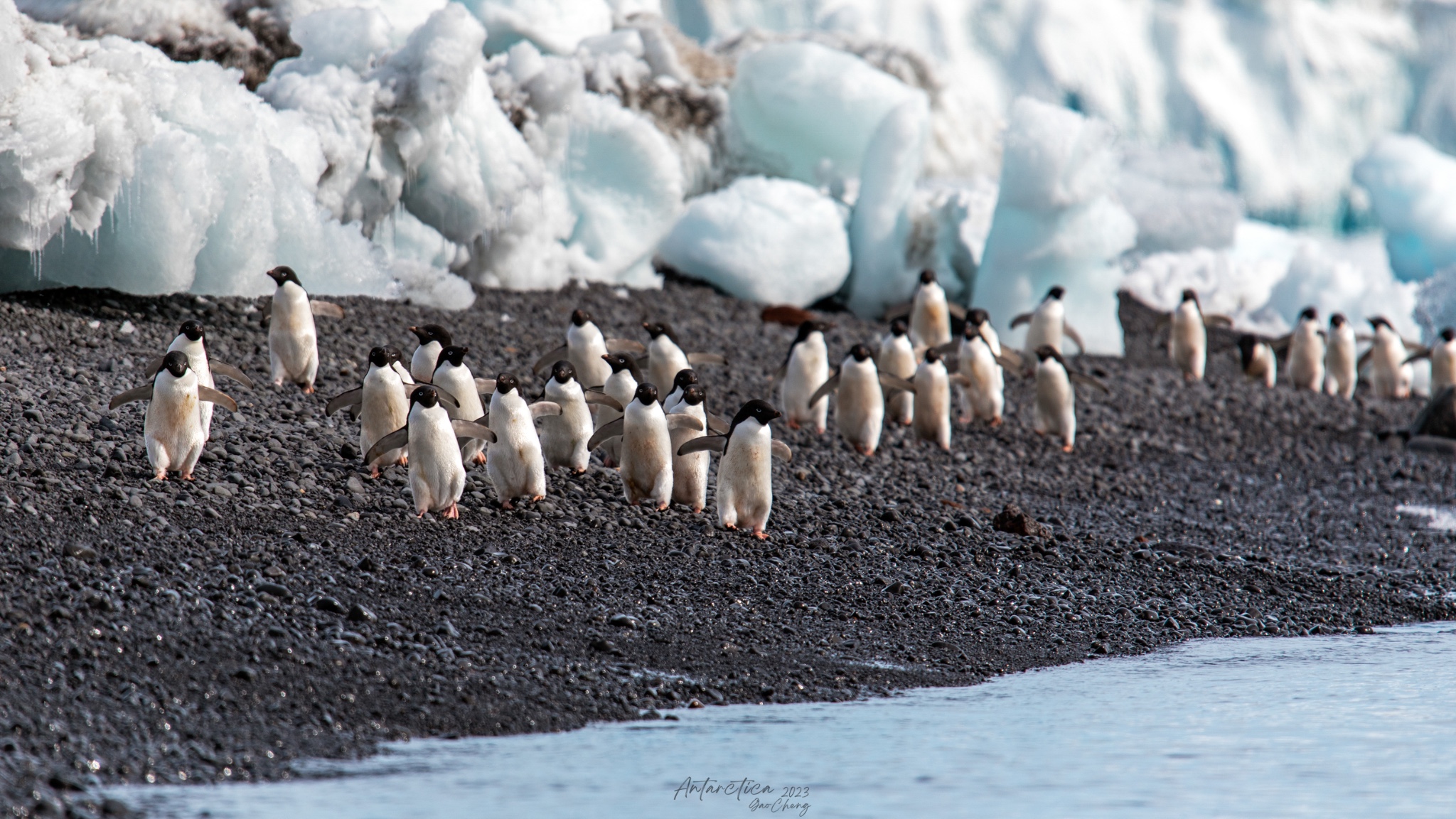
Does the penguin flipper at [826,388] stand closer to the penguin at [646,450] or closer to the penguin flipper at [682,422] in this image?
the penguin flipper at [682,422]

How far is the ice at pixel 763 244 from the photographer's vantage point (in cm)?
1411

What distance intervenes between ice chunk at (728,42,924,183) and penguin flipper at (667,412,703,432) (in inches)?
349

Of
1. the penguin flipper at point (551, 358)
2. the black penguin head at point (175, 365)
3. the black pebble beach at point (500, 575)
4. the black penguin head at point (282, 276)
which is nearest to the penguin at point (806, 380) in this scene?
the black pebble beach at point (500, 575)

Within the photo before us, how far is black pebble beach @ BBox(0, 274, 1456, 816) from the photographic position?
4.10m

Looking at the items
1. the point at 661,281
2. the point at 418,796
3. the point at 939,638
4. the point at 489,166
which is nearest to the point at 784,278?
the point at 661,281

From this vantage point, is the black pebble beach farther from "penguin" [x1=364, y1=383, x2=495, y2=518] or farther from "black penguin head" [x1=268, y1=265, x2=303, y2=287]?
"black penguin head" [x1=268, y1=265, x2=303, y2=287]

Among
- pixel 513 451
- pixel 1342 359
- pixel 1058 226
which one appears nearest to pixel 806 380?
pixel 513 451

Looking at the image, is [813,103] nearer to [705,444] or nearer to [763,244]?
[763,244]

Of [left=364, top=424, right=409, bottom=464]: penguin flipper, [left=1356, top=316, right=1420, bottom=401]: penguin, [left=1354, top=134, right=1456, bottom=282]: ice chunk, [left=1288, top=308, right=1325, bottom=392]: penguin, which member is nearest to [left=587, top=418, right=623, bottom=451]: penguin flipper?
[left=364, top=424, right=409, bottom=464]: penguin flipper

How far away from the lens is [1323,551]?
25.0ft

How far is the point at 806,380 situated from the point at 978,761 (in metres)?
5.25

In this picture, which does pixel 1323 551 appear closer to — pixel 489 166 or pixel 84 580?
pixel 84 580

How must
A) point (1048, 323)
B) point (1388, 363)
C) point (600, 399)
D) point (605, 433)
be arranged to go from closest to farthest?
point (605, 433)
point (600, 399)
point (1048, 323)
point (1388, 363)

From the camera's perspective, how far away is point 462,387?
7.04 meters
